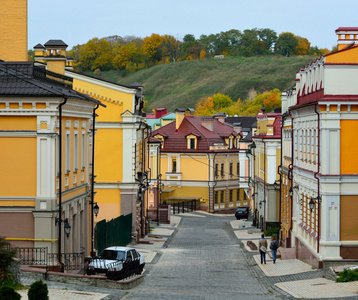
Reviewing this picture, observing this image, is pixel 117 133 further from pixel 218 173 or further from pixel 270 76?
pixel 270 76

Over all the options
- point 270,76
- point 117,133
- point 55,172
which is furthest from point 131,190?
point 270,76

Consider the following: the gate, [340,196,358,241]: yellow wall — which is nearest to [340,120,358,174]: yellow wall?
[340,196,358,241]: yellow wall

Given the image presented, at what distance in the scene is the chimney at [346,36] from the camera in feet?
102

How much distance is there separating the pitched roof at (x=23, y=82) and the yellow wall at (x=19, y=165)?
1611mm

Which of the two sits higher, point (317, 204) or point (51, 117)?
point (51, 117)

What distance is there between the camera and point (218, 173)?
7900cm

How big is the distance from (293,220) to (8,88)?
18.5 meters

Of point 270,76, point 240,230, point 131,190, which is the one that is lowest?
point 240,230

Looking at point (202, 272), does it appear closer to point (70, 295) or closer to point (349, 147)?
point (349, 147)

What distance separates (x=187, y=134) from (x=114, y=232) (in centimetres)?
3994

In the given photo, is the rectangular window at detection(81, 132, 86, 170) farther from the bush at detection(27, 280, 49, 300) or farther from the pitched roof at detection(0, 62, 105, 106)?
the bush at detection(27, 280, 49, 300)

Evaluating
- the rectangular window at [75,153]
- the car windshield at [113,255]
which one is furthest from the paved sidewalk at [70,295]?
the rectangular window at [75,153]

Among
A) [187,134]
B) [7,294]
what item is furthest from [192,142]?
[7,294]

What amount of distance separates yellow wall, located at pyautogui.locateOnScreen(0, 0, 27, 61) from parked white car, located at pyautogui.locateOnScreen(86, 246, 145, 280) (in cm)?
918
